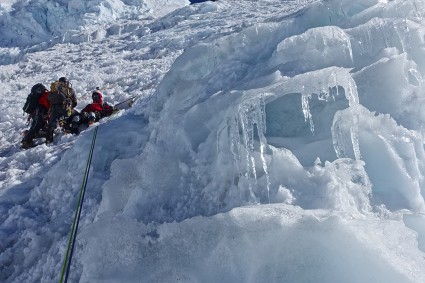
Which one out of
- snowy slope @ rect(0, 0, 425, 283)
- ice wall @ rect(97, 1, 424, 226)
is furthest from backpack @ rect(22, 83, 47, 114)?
ice wall @ rect(97, 1, 424, 226)

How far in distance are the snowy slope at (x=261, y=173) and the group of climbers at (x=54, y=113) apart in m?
1.21

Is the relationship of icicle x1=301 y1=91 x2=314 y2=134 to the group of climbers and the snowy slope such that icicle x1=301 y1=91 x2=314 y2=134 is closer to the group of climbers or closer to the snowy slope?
the snowy slope

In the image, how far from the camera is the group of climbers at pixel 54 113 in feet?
25.8

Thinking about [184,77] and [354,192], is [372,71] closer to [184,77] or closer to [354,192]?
[354,192]

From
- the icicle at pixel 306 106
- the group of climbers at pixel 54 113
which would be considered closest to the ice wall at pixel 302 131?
the icicle at pixel 306 106

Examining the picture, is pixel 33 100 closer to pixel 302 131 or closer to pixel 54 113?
pixel 54 113

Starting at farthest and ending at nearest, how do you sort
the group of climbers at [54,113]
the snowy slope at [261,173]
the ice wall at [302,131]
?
the group of climbers at [54,113] < the ice wall at [302,131] < the snowy slope at [261,173]

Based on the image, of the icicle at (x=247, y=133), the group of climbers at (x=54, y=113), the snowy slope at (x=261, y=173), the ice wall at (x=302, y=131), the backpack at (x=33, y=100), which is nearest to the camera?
the snowy slope at (x=261, y=173)

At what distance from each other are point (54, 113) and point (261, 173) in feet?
16.5

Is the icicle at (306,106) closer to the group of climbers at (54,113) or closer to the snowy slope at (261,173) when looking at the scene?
the snowy slope at (261,173)

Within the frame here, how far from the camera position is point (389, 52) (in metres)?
4.86

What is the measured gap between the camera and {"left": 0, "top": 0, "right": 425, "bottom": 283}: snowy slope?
133 inches

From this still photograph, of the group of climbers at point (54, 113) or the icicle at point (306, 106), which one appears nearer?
the icicle at point (306, 106)

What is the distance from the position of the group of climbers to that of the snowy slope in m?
1.21
